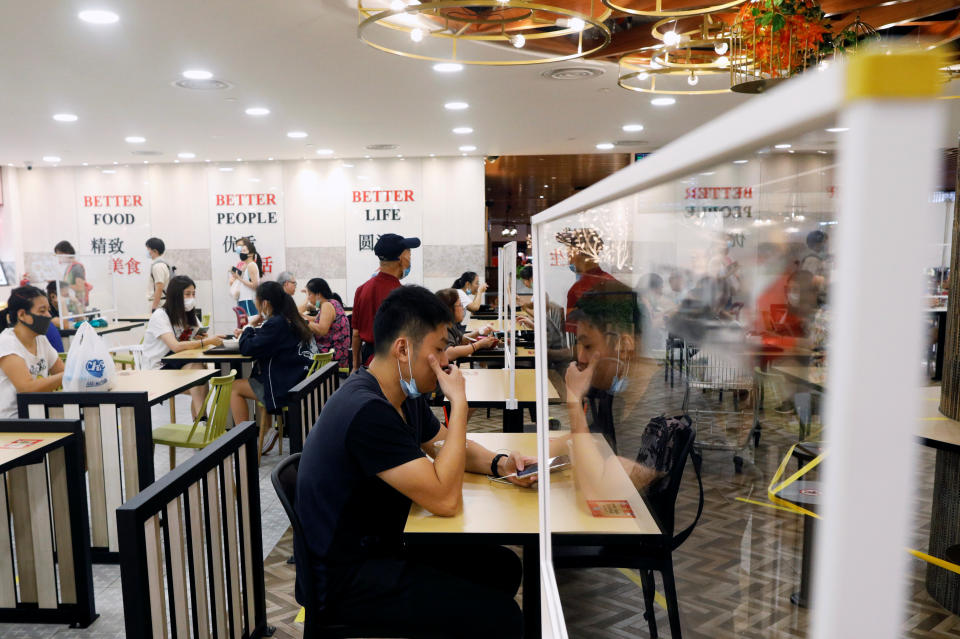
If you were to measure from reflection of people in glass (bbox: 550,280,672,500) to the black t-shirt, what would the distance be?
83cm

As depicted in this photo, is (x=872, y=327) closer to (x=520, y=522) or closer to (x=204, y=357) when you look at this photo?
(x=520, y=522)

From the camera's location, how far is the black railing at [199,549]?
1.59 metres

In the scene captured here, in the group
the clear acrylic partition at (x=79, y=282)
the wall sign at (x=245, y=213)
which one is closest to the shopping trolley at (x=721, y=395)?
the clear acrylic partition at (x=79, y=282)

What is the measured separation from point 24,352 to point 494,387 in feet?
8.01

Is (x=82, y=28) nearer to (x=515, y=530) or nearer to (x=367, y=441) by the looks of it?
(x=367, y=441)

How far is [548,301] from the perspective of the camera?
3.41 feet

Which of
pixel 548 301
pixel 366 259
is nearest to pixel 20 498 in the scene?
pixel 548 301

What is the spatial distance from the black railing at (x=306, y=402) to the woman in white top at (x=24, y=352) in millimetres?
1355

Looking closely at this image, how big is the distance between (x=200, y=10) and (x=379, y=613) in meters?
3.76

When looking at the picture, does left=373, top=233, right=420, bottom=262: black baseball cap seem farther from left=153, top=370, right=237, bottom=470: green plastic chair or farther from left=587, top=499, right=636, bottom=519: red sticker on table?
left=587, top=499, right=636, bottom=519: red sticker on table

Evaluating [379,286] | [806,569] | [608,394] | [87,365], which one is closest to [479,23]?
[379,286]

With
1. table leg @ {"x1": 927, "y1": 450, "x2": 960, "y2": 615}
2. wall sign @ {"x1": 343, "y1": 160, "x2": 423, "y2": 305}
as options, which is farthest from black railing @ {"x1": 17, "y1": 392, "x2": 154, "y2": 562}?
wall sign @ {"x1": 343, "y1": 160, "x2": 423, "y2": 305}

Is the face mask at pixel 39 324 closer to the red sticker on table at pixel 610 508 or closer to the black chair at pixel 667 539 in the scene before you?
the red sticker on table at pixel 610 508

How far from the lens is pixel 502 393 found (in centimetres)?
364
